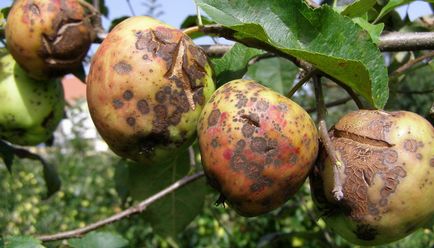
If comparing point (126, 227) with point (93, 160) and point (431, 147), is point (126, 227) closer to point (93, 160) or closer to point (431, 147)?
point (93, 160)

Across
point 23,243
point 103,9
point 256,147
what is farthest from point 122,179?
point 256,147

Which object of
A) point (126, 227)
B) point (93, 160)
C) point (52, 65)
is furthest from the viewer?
point (93, 160)

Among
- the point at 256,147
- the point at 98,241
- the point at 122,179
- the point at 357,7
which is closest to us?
the point at 256,147

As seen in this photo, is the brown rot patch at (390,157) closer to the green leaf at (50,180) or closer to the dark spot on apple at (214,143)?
the dark spot on apple at (214,143)

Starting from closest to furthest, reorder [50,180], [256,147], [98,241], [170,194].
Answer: [256,147]
[98,241]
[170,194]
[50,180]

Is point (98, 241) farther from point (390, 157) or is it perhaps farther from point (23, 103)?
point (390, 157)

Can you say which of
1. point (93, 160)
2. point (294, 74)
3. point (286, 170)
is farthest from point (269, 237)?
point (93, 160)

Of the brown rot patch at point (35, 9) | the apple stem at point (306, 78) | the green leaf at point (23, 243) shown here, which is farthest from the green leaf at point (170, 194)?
the apple stem at point (306, 78)
